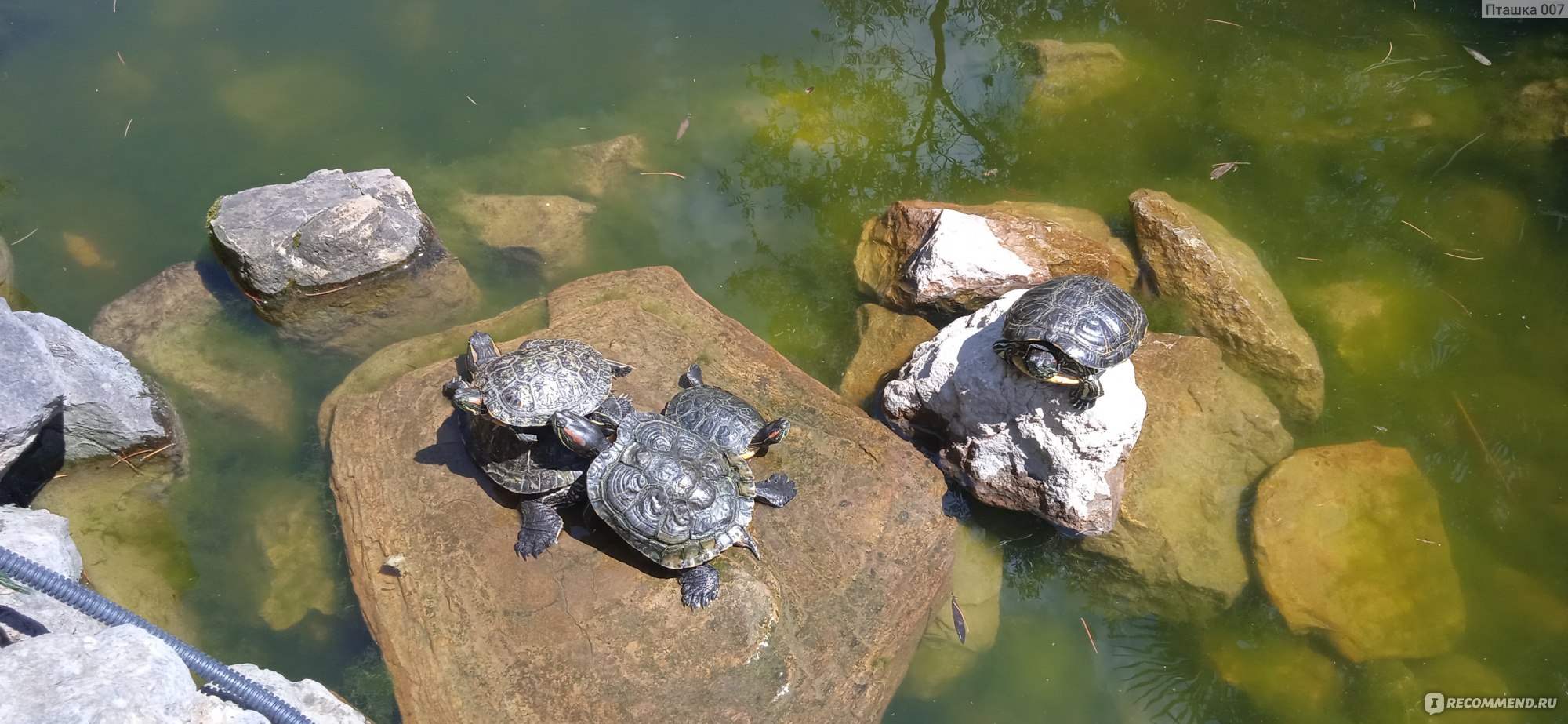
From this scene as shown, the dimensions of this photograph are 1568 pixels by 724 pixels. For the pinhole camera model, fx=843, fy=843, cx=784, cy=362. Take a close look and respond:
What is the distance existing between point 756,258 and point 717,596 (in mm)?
3129

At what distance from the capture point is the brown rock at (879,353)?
5750 millimetres

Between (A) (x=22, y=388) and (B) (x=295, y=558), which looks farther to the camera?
(B) (x=295, y=558)

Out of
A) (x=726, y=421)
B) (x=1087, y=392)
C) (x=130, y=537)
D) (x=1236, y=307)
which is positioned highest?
(x=726, y=421)

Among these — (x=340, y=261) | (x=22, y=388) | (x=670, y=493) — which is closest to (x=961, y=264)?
(x=670, y=493)

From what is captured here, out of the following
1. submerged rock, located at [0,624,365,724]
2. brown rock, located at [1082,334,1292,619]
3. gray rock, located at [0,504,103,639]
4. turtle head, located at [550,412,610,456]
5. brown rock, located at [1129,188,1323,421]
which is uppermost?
submerged rock, located at [0,624,365,724]

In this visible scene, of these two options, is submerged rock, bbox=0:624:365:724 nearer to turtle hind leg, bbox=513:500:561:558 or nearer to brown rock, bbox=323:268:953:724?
brown rock, bbox=323:268:953:724

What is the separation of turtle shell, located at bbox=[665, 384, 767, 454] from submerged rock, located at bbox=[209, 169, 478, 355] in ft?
7.59

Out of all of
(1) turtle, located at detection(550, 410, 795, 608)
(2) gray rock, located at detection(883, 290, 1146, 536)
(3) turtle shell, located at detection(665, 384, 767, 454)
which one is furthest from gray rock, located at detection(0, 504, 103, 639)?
(2) gray rock, located at detection(883, 290, 1146, 536)

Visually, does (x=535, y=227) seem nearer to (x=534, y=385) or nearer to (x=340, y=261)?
(x=340, y=261)

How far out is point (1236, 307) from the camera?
5.82m

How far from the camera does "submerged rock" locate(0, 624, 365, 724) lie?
2.75 metres

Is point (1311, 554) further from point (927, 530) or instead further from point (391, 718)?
point (391, 718)

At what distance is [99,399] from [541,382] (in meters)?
2.66

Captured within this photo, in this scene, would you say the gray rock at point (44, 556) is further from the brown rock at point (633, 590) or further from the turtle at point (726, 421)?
the turtle at point (726, 421)
